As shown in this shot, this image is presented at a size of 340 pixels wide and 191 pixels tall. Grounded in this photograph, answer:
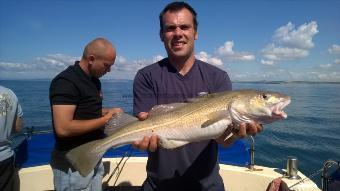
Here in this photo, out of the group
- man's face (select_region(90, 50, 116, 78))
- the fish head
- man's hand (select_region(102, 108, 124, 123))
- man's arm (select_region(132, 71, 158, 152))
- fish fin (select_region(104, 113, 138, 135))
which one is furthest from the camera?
man's face (select_region(90, 50, 116, 78))

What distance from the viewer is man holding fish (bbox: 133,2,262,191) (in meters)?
3.42

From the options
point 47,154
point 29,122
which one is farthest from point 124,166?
point 29,122

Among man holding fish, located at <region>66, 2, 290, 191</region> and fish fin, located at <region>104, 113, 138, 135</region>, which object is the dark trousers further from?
fish fin, located at <region>104, 113, 138, 135</region>

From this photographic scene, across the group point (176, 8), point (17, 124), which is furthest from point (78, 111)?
point (176, 8)

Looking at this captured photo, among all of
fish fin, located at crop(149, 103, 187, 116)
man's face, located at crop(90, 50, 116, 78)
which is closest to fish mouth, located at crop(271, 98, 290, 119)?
fish fin, located at crop(149, 103, 187, 116)

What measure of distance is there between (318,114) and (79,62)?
31.6 m

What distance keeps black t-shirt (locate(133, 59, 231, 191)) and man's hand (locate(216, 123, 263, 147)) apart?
0.16 metres

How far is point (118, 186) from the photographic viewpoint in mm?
6602

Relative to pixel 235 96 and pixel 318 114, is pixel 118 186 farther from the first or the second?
pixel 318 114

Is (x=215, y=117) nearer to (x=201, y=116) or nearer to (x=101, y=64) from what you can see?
(x=201, y=116)

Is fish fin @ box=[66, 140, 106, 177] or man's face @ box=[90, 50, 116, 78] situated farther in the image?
man's face @ box=[90, 50, 116, 78]

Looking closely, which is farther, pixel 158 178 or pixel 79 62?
pixel 79 62

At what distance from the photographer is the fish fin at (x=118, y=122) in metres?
3.72

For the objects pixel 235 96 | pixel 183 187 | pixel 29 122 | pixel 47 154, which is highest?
pixel 235 96
